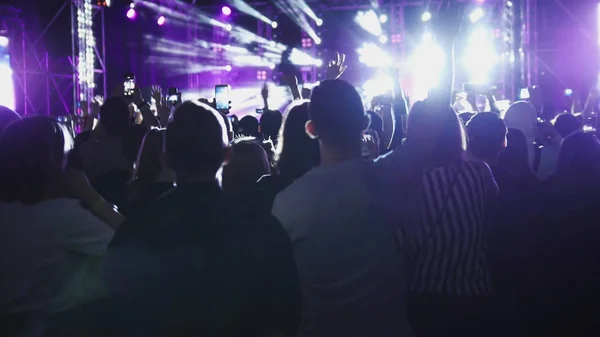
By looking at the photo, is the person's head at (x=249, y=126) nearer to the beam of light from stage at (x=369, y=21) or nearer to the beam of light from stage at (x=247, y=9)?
the beam of light from stage at (x=247, y=9)

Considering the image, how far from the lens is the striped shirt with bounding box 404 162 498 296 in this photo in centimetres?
218

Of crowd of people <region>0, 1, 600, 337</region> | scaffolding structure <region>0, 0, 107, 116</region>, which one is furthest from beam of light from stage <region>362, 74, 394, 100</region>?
crowd of people <region>0, 1, 600, 337</region>

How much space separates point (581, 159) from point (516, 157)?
0.33 m

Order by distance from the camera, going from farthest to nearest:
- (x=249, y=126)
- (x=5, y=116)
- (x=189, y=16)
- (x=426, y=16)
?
1. (x=189, y=16)
2. (x=426, y=16)
3. (x=249, y=126)
4. (x=5, y=116)

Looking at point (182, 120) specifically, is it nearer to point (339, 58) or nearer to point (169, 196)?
point (169, 196)

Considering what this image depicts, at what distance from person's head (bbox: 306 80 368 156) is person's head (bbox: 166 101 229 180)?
385mm

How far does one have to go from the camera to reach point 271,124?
4484mm

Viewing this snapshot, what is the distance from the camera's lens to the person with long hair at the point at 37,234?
182 centimetres

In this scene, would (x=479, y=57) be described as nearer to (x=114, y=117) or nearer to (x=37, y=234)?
(x=114, y=117)

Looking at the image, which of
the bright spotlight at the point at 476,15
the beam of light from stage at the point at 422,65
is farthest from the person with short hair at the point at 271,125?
the bright spotlight at the point at 476,15

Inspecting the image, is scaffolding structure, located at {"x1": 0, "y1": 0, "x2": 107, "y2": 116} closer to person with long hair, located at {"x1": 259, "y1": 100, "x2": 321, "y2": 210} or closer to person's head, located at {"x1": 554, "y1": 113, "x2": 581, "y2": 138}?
person's head, located at {"x1": 554, "y1": 113, "x2": 581, "y2": 138}

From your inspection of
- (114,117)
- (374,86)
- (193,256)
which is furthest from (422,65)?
(193,256)

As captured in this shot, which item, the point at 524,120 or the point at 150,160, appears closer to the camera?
the point at 150,160

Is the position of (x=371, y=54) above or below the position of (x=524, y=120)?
above
